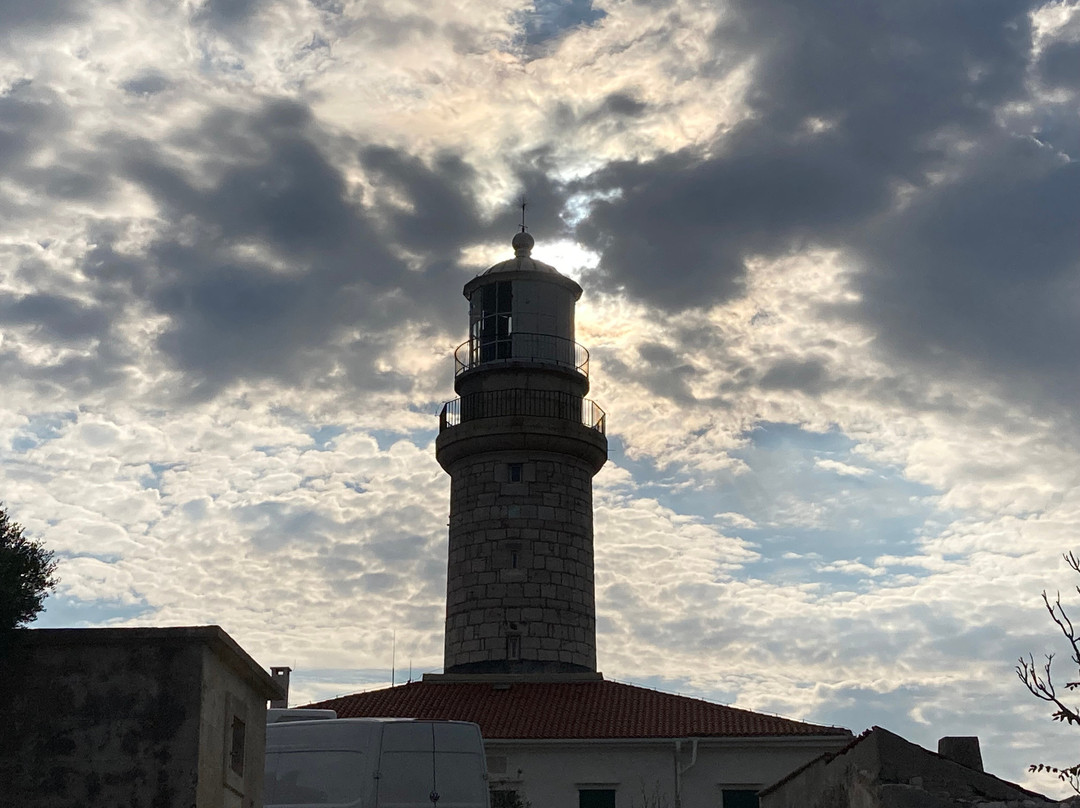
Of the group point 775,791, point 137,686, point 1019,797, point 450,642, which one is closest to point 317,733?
point 137,686

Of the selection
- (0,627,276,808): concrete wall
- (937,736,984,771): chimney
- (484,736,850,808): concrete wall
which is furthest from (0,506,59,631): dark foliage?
(484,736,850,808): concrete wall

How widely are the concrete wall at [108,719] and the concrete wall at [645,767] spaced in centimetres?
1520

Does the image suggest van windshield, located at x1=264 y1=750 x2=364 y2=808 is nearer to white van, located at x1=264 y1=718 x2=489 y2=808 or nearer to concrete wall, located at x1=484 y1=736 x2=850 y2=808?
white van, located at x1=264 y1=718 x2=489 y2=808

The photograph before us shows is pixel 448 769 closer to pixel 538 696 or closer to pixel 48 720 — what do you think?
pixel 48 720

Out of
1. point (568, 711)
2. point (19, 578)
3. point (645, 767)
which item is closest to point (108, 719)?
point (19, 578)

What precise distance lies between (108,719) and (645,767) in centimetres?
1669

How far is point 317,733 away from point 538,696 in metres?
15.4

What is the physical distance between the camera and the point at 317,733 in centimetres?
1678

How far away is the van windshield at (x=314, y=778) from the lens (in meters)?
16.3

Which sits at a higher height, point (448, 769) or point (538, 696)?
point (538, 696)

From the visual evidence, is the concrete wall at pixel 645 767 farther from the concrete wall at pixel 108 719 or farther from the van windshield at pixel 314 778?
the concrete wall at pixel 108 719

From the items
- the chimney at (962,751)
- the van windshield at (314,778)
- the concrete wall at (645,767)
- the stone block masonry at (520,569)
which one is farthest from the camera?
the stone block masonry at (520,569)

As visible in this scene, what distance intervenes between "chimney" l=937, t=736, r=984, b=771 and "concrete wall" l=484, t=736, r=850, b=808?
1519 centimetres

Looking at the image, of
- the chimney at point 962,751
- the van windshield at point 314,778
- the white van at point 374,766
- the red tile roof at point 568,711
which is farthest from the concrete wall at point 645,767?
the chimney at point 962,751
